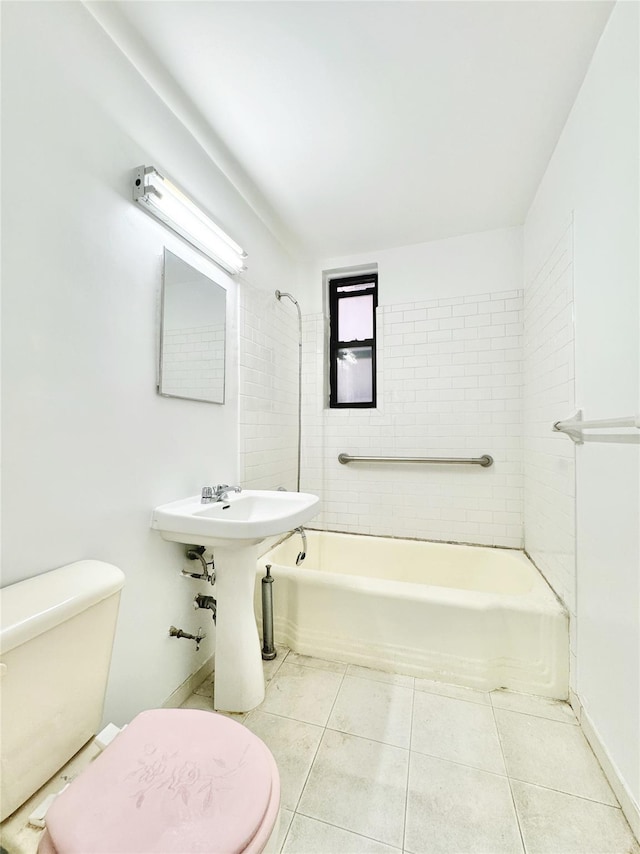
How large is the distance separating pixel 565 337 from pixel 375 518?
1.55m

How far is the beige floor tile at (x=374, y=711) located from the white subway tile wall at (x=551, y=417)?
695mm

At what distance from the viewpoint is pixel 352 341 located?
2674mm

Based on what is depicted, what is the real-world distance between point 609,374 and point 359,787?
1518 mm

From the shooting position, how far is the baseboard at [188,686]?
1.39 metres

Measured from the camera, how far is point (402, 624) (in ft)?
5.41

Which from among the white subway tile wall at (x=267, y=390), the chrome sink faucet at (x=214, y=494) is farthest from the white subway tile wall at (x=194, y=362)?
the chrome sink faucet at (x=214, y=494)

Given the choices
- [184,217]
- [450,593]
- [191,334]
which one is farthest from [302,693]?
[184,217]

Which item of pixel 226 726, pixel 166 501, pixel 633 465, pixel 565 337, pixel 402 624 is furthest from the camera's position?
pixel 402 624

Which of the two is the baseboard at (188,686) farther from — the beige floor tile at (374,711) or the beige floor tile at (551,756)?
the beige floor tile at (551,756)

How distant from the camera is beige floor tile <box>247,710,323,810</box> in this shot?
111 centimetres

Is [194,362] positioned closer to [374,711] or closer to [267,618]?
[267,618]

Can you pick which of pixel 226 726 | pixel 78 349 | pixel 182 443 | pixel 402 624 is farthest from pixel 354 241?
pixel 226 726

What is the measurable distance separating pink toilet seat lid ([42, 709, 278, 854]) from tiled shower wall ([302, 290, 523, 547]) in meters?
1.82

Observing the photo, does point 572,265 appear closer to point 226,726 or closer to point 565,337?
point 565,337
